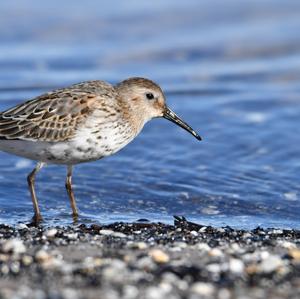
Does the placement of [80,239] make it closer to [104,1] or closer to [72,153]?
[72,153]

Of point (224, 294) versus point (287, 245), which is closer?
point (224, 294)

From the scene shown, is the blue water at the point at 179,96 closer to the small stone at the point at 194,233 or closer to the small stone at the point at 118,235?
the small stone at the point at 194,233

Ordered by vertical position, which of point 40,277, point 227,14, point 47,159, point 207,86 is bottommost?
point 40,277

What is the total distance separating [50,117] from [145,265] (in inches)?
118

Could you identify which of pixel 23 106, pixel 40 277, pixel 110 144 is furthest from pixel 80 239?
pixel 23 106

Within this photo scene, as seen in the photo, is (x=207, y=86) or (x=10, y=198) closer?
(x=10, y=198)

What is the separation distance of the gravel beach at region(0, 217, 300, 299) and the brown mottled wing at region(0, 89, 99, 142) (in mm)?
1272

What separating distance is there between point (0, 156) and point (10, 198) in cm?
156

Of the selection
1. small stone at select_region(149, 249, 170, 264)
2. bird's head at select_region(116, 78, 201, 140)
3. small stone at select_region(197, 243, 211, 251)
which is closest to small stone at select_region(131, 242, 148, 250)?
small stone at select_region(149, 249, 170, 264)

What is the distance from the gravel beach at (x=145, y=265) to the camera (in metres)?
5.58

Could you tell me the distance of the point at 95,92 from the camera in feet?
29.1

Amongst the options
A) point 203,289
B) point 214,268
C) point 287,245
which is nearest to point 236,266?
point 214,268

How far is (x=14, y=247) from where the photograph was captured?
650cm

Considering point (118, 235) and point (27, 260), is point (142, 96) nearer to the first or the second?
point (118, 235)
